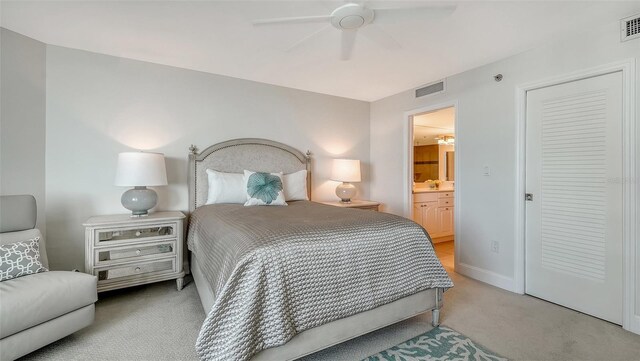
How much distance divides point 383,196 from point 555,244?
2250 mm

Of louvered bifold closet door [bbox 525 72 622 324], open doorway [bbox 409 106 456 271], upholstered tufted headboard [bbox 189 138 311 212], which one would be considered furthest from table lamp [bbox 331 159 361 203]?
louvered bifold closet door [bbox 525 72 622 324]

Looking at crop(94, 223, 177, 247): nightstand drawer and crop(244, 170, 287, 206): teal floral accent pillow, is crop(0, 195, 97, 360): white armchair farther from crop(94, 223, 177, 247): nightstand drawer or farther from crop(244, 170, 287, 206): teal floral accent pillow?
crop(244, 170, 287, 206): teal floral accent pillow

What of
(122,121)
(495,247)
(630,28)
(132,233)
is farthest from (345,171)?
(630,28)

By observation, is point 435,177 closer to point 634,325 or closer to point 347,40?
point 634,325

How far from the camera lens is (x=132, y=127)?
3027 millimetres

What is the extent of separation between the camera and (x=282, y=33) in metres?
2.45

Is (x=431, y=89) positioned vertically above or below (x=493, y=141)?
above

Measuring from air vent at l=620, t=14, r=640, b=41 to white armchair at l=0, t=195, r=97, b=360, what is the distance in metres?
4.35

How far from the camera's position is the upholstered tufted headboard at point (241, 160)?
3283 millimetres

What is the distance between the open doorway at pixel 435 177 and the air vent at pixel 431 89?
0.24 m

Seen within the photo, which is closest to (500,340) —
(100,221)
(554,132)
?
(554,132)

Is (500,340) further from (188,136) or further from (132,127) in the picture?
(132,127)

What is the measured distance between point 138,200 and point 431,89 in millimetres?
3632

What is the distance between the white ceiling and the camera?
207 centimetres
